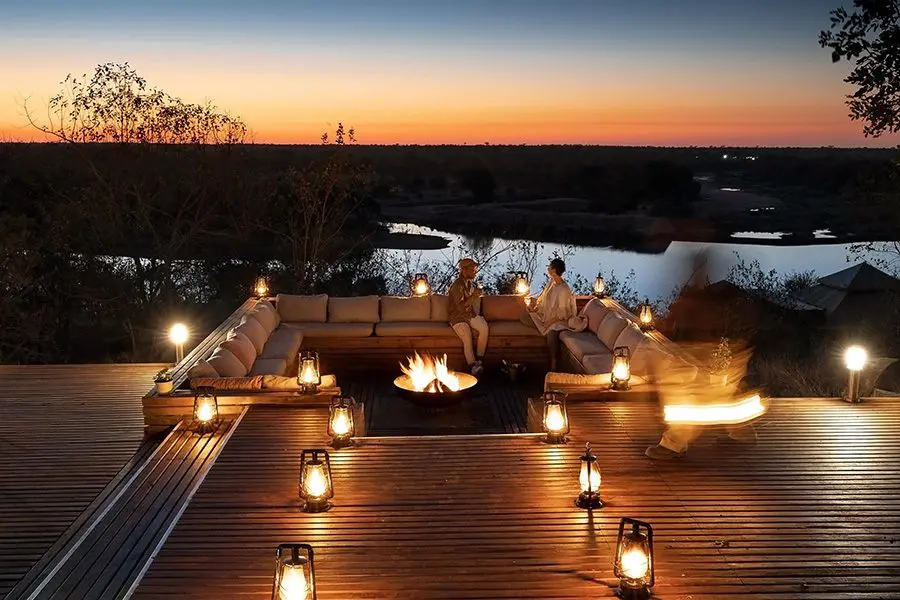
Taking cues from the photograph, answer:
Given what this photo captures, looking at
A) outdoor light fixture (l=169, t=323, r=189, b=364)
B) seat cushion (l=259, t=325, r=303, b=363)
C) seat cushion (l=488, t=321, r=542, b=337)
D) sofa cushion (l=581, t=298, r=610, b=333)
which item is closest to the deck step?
outdoor light fixture (l=169, t=323, r=189, b=364)

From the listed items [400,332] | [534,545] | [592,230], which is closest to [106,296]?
[400,332]

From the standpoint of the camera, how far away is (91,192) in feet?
42.1

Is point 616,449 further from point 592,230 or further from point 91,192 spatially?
point 592,230

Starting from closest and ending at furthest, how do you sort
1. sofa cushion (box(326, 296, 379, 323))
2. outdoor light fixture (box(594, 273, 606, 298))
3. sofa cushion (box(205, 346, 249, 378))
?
sofa cushion (box(205, 346, 249, 378)) < sofa cushion (box(326, 296, 379, 323)) < outdoor light fixture (box(594, 273, 606, 298))

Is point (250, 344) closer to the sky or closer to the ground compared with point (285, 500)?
closer to the sky

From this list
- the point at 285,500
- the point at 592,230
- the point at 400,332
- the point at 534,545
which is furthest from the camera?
the point at 592,230

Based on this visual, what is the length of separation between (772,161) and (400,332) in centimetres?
3704

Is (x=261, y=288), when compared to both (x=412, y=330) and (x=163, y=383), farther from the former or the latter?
(x=163, y=383)

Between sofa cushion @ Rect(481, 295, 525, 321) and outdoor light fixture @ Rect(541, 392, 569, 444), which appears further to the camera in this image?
sofa cushion @ Rect(481, 295, 525, 321)

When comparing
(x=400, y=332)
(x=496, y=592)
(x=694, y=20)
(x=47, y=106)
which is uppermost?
(x=694, y=20)

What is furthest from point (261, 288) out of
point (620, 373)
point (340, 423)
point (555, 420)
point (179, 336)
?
point (555, 420)

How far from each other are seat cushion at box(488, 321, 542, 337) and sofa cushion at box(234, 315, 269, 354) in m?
2.36

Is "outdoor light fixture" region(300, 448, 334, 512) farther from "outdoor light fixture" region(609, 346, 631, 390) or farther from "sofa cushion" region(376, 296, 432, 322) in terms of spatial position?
"sofa cushion" region(376, 296, 432, 322)

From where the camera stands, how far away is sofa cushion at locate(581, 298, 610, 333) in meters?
8.16
